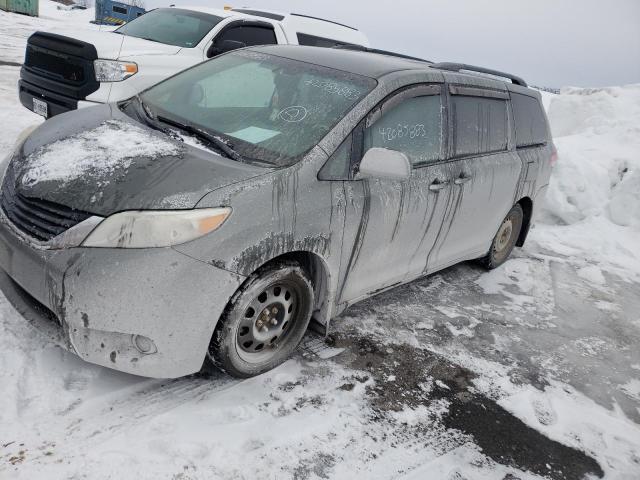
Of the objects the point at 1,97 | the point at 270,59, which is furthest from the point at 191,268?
the point at 1,97

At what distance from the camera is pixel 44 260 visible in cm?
242

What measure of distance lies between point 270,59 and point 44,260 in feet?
6.97

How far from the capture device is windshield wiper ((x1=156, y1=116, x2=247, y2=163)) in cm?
289

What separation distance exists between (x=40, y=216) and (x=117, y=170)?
42cm

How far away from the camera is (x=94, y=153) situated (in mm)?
2744

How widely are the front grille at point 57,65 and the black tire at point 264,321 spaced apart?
15.3 ft

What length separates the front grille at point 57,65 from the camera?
A: 618cm

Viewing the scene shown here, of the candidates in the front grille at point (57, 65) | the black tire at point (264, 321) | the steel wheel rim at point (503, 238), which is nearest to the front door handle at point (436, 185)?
the black tire at point (264, 321)

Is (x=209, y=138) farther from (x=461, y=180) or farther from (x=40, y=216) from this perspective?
(x=461, y=180)

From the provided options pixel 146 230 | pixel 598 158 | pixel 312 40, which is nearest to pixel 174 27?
pixel 312 40

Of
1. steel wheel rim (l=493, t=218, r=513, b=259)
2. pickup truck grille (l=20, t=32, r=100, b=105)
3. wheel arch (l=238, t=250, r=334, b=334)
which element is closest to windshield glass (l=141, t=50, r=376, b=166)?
wheel arch (l=238, t=250, r=334, b=334)

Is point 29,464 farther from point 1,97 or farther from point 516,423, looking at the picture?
point 1,97

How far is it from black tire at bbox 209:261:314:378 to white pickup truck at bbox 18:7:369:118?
4.42m

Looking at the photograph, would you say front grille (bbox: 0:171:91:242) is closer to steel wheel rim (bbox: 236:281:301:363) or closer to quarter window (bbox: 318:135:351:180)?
steel wheel rim (bbox: 236:281:301:363)
